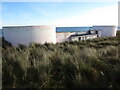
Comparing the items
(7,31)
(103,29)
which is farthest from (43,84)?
(103,29)

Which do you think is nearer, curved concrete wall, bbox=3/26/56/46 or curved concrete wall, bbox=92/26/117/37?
curved concrete wall, bbox=3/26/56/46

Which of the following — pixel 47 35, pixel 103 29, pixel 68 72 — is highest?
pixel 103 29

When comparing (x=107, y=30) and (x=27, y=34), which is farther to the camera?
(x=107, y=30)

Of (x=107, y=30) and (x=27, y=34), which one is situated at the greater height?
(x=107, y=30)

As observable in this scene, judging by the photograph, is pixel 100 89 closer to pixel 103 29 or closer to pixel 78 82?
pixel 78 82

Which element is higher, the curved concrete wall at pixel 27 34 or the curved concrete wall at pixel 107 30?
the curved concrete wall at pixel 107 30

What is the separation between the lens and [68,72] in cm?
372

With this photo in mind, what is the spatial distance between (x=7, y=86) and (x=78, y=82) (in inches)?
67.1

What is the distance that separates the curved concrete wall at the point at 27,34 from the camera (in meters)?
17.0

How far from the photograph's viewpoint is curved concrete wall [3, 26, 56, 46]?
17.0 m

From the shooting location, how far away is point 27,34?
16969mm

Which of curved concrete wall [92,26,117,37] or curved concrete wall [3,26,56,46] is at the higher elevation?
curved concrete wall [92,26,117,37]

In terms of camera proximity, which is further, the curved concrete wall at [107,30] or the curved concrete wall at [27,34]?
the curved concrete wall at [107,30]

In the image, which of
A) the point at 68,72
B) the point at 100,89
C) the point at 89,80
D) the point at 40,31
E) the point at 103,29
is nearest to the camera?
the point at 100,89
